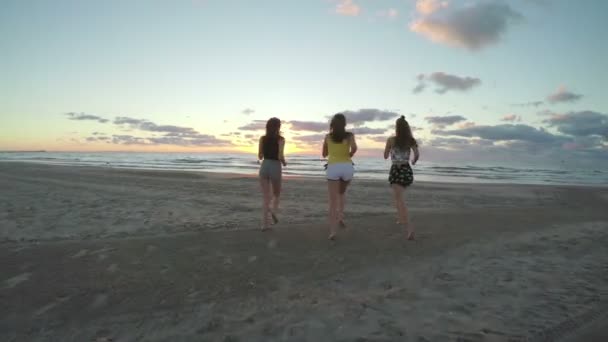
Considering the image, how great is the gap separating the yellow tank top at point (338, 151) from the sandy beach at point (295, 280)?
1507 millimetres

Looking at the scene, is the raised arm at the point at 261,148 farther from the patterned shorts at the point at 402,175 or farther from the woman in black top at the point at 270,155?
the patterned shorts at the point at 402,175

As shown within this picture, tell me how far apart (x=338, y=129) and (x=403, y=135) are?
1244 mm

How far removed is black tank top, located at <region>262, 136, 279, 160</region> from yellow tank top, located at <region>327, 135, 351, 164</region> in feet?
3.81

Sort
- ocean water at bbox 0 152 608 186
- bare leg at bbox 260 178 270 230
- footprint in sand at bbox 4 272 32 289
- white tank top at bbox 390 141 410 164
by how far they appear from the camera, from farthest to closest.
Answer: ocean water at bbox 0 152 608 186 < bare leg at bbox 260 178 270 230 < white tank top at bbox 390 141 410 164 < footprint in sand at bbox 4 272 32 289

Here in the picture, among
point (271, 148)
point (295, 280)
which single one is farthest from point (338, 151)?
point (295, 280)

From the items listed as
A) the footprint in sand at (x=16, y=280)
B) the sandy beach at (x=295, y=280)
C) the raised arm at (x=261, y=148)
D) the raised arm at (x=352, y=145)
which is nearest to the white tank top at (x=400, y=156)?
the raised arm at (x=352, y=145)

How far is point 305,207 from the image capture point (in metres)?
10.7

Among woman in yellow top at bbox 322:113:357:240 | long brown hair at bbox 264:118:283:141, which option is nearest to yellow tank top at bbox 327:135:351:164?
woman in yellow top at bbox 322:113:357:240

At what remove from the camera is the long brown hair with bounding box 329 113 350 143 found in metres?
6.26

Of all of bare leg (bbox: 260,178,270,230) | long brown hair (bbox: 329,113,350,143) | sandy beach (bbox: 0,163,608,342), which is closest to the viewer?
sandy beach (bbox: 0,163,608,342)

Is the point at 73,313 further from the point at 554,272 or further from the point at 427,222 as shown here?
the point at 427,222

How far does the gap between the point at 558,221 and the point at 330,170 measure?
6.55 m

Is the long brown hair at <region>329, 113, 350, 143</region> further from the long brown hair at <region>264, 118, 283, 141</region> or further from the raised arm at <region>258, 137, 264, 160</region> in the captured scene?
the raised arm at <region>258, 137, 264, 160</region>

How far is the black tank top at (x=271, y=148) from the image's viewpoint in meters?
6.95
